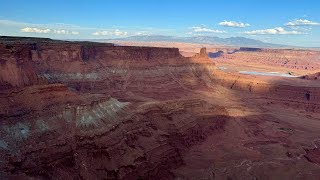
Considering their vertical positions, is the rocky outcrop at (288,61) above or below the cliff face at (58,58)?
below

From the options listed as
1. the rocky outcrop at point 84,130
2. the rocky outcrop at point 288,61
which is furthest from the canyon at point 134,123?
the rocky outcrop at point 288,61

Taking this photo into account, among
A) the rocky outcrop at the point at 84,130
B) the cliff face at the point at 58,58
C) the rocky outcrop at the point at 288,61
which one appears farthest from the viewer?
the rocky outcrop at the point at 288,61

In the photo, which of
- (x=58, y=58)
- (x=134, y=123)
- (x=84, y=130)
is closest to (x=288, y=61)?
(x=58, y=58)

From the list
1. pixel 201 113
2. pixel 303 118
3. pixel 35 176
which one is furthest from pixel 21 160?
pixel 303 118

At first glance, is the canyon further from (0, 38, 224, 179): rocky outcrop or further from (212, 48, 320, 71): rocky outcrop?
(212, 48, 320, 71): rocky outcrop

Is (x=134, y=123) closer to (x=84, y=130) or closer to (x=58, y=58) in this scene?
(x=84, y=130)

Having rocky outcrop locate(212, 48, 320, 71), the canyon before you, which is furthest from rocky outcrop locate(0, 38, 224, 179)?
rocky outcrop locate(212, 48, 320, 71)

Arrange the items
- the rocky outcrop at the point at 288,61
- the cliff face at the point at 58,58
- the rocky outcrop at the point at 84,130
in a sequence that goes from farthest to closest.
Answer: the rocky outcrop at the point at 288,61 < the cliff face at the point at 58,58 < the rocky outcrop at the point at 84,130

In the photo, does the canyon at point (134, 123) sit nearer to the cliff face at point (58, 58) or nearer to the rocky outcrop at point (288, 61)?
the cliff face at point (58, 58)

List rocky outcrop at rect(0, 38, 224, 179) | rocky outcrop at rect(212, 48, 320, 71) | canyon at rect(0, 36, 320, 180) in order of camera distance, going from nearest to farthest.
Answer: rocky outcrop at rect(0, 38, 224, 179)
canyon at rect(0, 36, 320, 180)
rocky outcrop at rect(212, 48, 320, 71)
